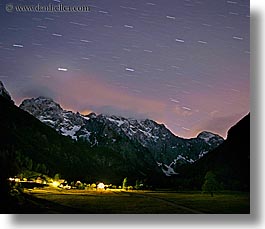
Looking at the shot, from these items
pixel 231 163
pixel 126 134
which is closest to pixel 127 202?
pixel 126 134

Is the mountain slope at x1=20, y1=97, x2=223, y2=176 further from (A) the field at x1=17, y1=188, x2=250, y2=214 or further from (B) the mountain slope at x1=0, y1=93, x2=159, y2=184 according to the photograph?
(A) the field at x1=17, y1=188, x2=250, y2=214

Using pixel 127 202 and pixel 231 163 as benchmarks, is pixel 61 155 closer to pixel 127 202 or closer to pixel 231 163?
pixel 127 202

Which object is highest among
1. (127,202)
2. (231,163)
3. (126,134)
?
(126,134)

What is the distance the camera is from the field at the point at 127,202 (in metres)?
2.60

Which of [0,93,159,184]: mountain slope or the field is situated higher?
[0,93,159,184]: mountain slope

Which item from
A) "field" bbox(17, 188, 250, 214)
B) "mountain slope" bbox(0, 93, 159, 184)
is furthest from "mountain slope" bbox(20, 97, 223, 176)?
"field" bbox(17, 188, 250, 214)

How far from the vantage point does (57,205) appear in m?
2.61

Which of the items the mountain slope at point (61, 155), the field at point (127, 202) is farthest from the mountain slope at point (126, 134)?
the field at point (127, 202)

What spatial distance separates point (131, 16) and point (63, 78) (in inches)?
16.3

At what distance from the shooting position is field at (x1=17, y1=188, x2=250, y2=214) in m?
2.60

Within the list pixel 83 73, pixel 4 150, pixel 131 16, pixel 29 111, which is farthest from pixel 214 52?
pixel 4 150

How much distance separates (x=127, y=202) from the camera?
2.62 meters

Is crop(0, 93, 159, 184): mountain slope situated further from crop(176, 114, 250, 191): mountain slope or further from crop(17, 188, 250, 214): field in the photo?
crop(176, 114, 250, 191): mountain slope

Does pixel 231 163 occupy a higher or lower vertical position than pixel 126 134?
lower
